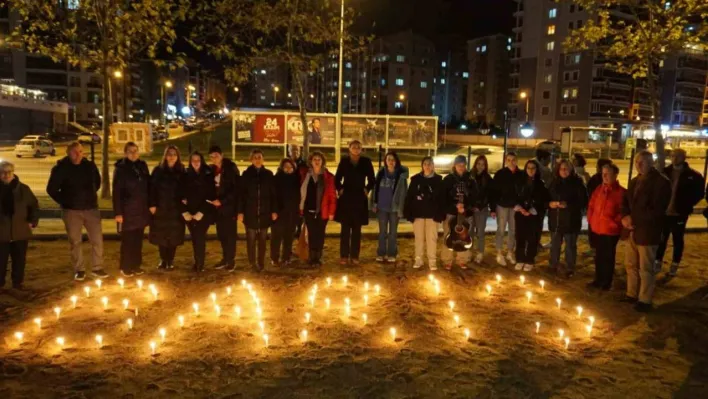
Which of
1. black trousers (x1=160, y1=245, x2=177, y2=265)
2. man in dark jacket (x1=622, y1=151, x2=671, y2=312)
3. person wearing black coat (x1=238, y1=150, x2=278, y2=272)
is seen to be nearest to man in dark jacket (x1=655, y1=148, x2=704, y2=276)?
man in dark jacket (x1=622, y1=151, x2=671, y2=312)

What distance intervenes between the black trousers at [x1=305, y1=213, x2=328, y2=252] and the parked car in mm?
34998

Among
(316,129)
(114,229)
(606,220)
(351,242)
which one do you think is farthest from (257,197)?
(316,129)

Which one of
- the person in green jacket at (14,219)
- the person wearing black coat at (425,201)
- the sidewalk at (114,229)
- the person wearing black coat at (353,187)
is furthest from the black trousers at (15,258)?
the person wearing black coat at (425,201)

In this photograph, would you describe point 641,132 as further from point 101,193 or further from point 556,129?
point 101,193

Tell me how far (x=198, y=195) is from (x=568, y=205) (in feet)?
19.7

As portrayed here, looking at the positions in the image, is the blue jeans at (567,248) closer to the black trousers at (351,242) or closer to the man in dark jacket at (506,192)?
the man in dark jacket at (506,192)

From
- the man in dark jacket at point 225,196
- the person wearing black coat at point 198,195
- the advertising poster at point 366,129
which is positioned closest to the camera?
the person wearing black coat at point 198,195

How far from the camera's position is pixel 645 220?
23.7 feet

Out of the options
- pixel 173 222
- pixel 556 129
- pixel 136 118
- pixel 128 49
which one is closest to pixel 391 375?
pixel 173 222

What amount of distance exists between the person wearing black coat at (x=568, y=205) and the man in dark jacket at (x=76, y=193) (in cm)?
727

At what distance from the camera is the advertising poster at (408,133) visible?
880 inches

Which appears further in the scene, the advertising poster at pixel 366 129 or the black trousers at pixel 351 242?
the advertising poster at pixel 366 129

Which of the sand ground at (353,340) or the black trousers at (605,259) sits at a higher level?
the black trousers at (605,259)

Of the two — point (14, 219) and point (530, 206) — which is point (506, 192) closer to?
point (530, 206)
